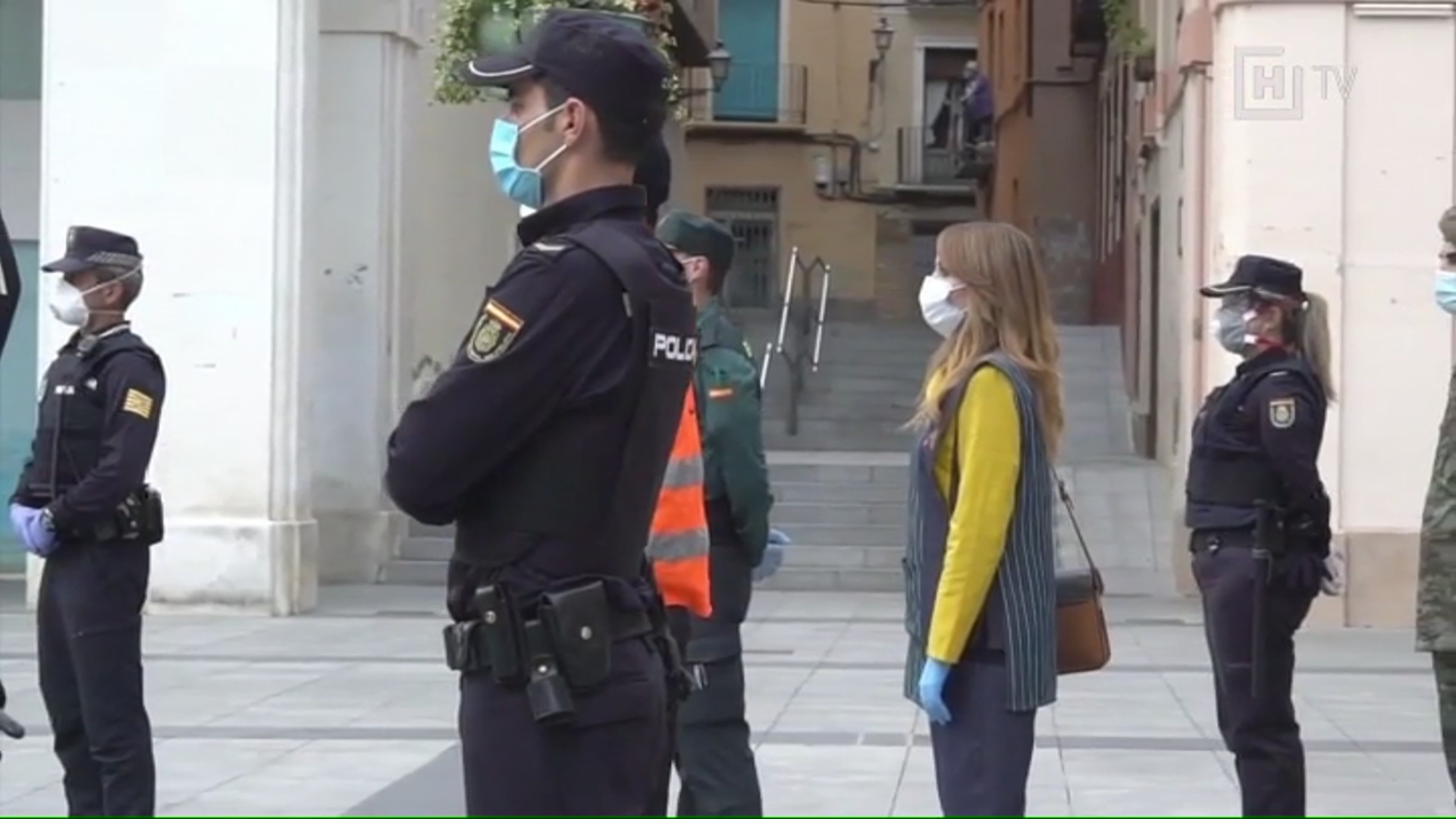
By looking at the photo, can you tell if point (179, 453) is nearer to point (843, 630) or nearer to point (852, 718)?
point (843, 630)

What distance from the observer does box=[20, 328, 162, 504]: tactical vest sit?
7.63m

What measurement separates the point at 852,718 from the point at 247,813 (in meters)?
3.57

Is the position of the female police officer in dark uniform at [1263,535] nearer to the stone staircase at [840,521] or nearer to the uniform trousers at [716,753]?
the uniform trousers at [716,753]

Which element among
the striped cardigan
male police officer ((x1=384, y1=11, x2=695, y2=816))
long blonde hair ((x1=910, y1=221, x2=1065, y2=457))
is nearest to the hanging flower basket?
long blonde hair ((x1=910, y1=221, x2=1065, y2=457))

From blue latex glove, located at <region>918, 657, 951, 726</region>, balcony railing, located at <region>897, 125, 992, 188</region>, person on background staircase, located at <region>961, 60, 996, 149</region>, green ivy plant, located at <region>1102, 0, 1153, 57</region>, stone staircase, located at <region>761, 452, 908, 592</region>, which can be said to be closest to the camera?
blue latex glove, located at <region>918, 657, 951, 726</region>

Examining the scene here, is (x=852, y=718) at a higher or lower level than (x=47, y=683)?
lower

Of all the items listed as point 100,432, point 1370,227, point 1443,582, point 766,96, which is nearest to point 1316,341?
point 1443,582

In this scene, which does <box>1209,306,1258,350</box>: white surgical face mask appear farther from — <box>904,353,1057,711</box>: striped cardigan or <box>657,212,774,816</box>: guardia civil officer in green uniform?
<box>904,353,1057,711</box>: striped cardigan

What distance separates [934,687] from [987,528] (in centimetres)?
36

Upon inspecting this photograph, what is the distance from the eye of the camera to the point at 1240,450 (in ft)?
25.8

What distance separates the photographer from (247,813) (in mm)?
8633

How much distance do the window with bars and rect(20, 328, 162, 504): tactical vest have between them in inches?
1401

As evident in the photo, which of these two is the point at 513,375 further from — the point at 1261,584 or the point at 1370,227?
the point at 1370,227

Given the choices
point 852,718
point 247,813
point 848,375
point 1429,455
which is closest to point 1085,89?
point 848,375
